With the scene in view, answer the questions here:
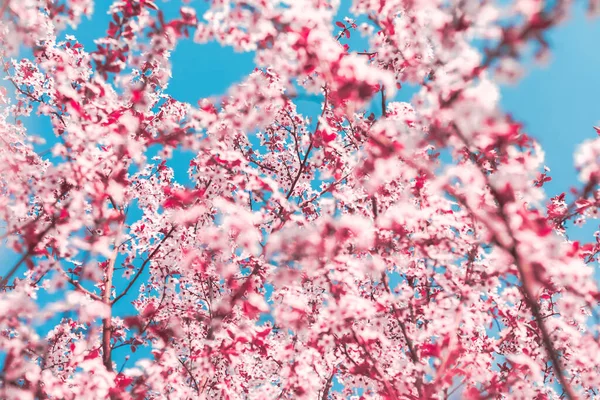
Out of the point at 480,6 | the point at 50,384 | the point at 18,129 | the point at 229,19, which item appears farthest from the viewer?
the point at 18,129

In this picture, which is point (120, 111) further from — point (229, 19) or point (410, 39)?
point (410, 39)

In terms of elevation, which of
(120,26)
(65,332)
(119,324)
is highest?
(120,26)

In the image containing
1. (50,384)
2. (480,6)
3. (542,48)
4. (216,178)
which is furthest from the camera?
(216,178)

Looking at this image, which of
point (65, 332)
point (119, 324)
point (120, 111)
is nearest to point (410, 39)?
point (120, 111)

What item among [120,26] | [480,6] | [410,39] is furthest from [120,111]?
[480,6]

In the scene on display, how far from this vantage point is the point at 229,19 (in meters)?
3.65

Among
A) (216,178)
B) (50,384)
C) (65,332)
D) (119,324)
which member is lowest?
(50,384)

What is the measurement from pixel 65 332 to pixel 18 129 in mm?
4555

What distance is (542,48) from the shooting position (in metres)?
2.16

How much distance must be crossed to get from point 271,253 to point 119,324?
6290mm

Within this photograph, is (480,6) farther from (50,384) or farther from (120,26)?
(50,384)

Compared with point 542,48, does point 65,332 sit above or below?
below

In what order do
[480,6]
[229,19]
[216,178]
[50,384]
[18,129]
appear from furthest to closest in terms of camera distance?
[18,129], [216,178], [50,384], [229,19], [480,6]

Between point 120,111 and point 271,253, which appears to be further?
point 120,111
